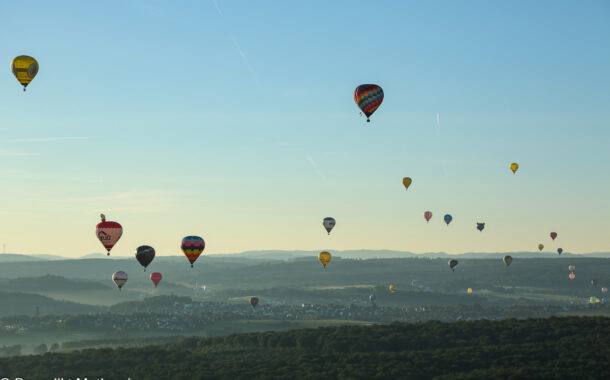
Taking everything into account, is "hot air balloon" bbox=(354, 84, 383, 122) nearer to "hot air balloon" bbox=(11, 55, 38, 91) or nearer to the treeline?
the treeline

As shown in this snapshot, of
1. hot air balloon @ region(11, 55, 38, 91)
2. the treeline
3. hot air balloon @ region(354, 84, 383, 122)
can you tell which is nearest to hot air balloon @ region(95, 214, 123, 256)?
the treeline

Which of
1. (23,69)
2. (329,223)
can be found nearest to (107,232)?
(23,69)

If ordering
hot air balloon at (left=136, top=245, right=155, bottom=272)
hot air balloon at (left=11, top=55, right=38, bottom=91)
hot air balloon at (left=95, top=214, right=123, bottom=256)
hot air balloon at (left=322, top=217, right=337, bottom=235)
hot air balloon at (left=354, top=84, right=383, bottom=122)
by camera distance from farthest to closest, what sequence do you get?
hot air balloon at (left=322, top=217, right=337, bottom=235) < hot air balloon at (left=136, top=245, right=155, bottom=272) < hot air balloon at (left=354, top=84, right=383, bottom=122) < hot air balloon at (left=95, top=214, right=123, bottom=256) < hot air balloon at (left=11, top=55, right=38, bottom=91)

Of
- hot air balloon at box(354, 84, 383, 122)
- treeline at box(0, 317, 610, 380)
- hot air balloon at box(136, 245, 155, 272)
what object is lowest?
treeline at box(0, 317, 610, 380)

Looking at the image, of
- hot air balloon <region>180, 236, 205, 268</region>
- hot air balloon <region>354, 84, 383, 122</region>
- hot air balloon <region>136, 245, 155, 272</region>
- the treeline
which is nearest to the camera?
the treeline

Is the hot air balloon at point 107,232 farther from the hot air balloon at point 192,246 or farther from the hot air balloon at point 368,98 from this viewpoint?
the hot air balloon at point 368,98

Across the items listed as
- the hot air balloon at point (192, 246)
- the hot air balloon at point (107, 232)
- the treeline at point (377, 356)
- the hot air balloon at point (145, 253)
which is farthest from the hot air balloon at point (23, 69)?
the hot air balloon at point (145, 253)

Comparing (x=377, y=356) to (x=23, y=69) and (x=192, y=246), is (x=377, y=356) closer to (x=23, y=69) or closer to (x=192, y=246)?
(x=192, y=246)
